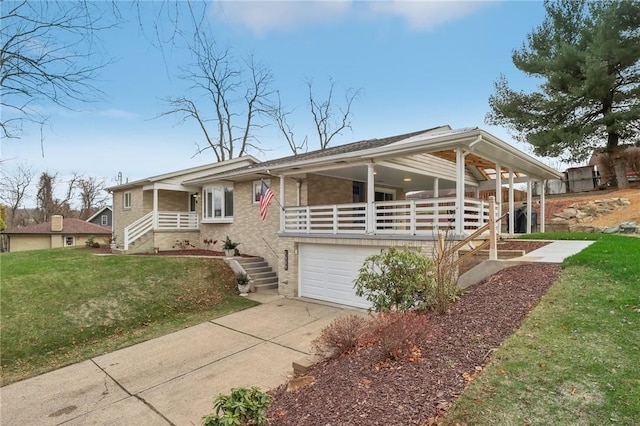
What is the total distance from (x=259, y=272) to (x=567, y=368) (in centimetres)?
1147

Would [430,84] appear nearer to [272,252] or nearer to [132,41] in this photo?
[272,252]

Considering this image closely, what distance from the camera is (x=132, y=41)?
2.96m

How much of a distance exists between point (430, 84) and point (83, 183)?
43878 millimetres

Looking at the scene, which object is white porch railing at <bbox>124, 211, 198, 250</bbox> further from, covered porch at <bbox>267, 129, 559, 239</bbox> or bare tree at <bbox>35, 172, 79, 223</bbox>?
bare tree at <bbox>35, 172, 79, 223</bbox>

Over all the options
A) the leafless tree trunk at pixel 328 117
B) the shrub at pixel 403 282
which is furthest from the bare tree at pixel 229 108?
the shrub at pixel 403 282

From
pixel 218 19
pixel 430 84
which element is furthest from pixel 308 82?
pixel 218 19

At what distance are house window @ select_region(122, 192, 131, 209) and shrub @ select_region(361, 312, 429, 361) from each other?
1929 cm

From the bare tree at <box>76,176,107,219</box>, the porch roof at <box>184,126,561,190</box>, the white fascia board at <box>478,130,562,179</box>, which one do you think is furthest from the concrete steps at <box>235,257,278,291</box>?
the bare tree at <box>76,176,107,219</box>

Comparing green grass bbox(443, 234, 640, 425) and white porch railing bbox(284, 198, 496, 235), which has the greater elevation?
white porch railing bbox(284, 198, 496, 235)

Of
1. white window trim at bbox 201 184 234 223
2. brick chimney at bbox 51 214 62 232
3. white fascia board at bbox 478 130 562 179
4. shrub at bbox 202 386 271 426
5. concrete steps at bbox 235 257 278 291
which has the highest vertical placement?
white fascia board at bbox 478 130 562 179

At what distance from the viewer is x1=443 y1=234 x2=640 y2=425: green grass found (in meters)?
2.79

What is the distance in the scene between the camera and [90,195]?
43.8 meters

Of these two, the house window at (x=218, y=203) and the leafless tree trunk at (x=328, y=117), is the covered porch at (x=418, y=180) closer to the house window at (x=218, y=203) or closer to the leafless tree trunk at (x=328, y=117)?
the house window at (x=218, y=203)

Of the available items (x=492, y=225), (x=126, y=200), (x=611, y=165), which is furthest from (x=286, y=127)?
(x=492, y=225)
